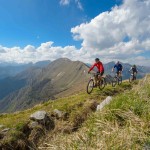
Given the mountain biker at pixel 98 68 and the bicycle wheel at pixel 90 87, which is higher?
the mountain biker at pixel 98 68

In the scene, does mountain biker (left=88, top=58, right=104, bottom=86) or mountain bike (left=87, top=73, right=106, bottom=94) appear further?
mountain biker (left=88, top=58, right=104, bottom=86)

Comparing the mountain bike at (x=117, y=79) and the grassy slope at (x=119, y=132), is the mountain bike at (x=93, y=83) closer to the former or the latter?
the mountain bike at (x=117, y=79)

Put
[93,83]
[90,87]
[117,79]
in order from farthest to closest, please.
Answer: [117,79]
[93,83]
[90,87]

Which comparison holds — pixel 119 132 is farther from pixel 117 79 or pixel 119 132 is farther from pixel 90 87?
pixel 117 79

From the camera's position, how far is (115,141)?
4.65 metres

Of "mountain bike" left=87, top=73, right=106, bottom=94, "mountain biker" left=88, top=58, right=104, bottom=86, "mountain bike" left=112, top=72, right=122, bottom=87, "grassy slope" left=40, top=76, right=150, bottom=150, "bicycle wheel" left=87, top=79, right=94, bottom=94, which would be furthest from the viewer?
"mountain bike" left=112, top=72, right=122, bottom=87

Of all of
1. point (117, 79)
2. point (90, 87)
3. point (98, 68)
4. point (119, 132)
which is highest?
point (98, 68)

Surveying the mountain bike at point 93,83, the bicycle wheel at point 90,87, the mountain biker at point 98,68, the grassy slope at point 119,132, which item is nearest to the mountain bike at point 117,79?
the mountain bike at point 93,83

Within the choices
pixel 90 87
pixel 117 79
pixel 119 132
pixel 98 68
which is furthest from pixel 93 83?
pixel 119 132

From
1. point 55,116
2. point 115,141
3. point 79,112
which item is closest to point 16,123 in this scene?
point 55,116

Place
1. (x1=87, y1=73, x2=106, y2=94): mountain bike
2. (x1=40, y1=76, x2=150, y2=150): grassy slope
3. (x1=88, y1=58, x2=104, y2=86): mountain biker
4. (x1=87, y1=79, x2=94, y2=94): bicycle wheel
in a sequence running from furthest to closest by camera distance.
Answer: (x1=88, y1=58, x2=104, y2=86): mountain biker, (x1=87, y1=73, x2=106, y2=94): mountain bike, (x1=87, y1=79, x2=94, y2=94): bicycle wheel, (x1=40, y1=76, x2=150, y2=150): grassy slope

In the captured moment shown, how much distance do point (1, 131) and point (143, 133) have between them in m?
10.5

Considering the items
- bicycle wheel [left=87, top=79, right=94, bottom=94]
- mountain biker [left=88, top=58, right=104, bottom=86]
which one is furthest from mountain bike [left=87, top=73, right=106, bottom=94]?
mountain biker [left=88, top=58, right=104, bottom=86]

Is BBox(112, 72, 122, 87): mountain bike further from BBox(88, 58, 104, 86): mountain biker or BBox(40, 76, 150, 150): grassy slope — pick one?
BBox(40, 76, 150, 150): grassy slope
